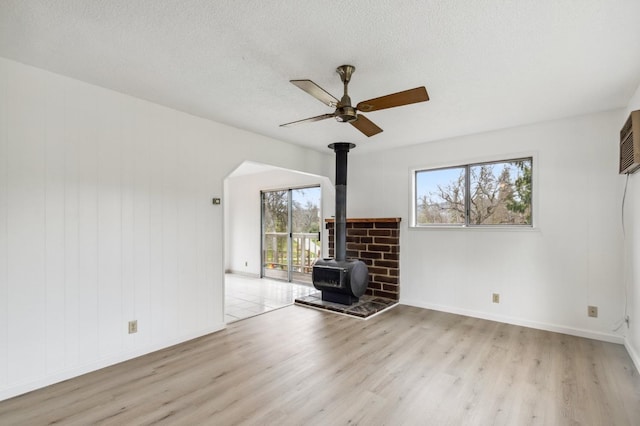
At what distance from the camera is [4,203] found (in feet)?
7.19

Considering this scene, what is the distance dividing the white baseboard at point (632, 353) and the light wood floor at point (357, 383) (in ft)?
0.17

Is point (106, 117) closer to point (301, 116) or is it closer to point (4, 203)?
point (4, 203)

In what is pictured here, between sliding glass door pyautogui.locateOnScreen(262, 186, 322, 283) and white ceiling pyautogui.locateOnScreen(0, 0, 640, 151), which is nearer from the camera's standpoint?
white ceiling pyautogui.locateOnScreen(0, 0, 640, 151)

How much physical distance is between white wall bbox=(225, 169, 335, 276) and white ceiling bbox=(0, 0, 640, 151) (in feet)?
11.3

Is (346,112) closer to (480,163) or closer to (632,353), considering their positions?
(480,163)

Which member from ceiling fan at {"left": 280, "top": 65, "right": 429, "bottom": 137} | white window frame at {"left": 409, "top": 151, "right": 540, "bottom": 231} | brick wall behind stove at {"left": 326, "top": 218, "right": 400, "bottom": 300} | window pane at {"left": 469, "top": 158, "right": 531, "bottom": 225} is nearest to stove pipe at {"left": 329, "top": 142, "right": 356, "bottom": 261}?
brick wall behind stove at {"left": 326, "top": 218, "right": 400, "bottom": 300}

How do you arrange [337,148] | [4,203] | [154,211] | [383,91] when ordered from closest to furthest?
[4,203] → [383,91] → [154,211] → [337,148]

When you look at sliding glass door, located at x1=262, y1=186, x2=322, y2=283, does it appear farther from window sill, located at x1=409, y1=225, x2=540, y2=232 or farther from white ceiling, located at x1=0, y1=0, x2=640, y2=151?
white ceiling, located at x1=0, y1=0, x2=640, y2=151

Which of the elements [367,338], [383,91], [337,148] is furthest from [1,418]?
[337,148]

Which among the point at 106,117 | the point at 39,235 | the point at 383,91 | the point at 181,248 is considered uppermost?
the point at 383,91

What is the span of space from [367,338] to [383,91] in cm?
247

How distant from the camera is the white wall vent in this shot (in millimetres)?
2424

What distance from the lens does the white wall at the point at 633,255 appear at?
2.64 meters

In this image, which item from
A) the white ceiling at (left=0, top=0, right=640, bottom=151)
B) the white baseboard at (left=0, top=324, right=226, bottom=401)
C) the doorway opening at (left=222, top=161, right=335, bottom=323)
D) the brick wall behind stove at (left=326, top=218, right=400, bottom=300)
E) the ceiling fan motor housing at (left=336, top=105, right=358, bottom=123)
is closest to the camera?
the white ceiling at (left=0, top=0, right=640, bottom=151)
